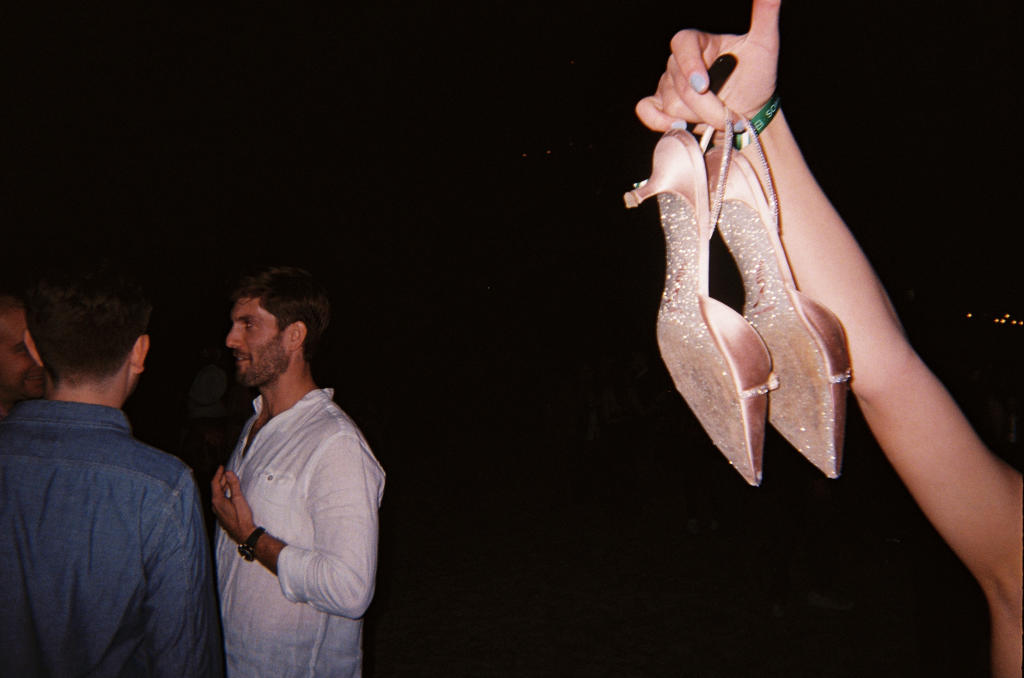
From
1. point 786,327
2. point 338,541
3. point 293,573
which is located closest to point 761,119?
point 786,327

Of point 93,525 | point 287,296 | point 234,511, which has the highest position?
point 287,296

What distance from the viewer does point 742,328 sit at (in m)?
0.69

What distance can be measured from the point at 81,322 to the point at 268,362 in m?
0.72

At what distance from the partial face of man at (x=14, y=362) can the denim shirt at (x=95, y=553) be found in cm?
97

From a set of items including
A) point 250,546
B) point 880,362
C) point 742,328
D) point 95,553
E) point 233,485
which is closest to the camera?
point 742,328

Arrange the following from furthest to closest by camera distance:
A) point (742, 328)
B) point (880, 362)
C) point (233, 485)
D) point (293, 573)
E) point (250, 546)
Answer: point (233, 485), point (250, 546), point (293, 573), point (880, 362), point (742, 328)

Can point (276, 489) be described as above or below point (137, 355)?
below

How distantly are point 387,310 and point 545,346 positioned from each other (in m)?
4.41

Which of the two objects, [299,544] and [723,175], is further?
[299,544]

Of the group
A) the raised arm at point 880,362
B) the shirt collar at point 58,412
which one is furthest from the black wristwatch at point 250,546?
the raised arm at point 880,362

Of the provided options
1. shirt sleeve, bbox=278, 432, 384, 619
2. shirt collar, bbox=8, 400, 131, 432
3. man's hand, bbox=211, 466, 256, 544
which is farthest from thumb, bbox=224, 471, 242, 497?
shirt collar, bbox=8, 400, 131, 432

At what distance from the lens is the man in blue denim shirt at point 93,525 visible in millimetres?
1383

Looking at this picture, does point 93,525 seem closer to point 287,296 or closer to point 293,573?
point 293,573

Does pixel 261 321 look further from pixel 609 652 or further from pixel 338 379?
pixel 338 379
